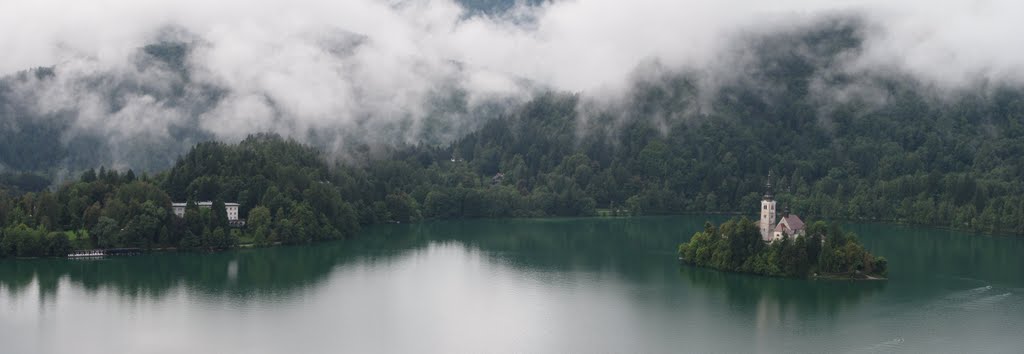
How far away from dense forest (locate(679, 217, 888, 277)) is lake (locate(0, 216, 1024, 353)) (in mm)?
755

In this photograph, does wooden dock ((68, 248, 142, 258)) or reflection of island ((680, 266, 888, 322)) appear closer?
reflection of island ((680, 266, 888, 322))

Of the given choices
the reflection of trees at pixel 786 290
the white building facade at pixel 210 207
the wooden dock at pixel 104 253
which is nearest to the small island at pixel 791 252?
the reflection of trees at pixel 786 290

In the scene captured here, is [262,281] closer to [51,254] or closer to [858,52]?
[51,254]

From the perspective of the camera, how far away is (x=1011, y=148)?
9812cm

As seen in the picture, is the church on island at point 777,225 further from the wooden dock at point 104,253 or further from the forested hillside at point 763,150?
the wooden dock at point 104,253

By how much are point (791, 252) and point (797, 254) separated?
0.34 metres

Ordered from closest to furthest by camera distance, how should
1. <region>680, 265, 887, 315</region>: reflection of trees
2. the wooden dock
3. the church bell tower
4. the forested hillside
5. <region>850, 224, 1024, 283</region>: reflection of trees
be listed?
<region>680, 265, 887, 315</region>: reflection of trees < <region>850, 224, 1024, 283</region>: reflection of trees < the church bell tower < the wooden dock < the forested hillside

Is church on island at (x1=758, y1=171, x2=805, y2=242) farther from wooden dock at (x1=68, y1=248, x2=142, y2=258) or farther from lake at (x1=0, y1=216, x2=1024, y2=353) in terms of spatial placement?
wooden dock at (x1=68, y1=248, x2=142, y2=258)

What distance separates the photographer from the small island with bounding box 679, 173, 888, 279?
159 ft

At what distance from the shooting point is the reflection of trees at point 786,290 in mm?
43438

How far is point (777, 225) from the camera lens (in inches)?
2112

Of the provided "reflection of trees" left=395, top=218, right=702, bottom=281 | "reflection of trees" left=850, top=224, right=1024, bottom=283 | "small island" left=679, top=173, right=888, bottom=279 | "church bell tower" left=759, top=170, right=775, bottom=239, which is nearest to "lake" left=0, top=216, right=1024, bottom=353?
"reflection of trees" left=850, top=224, right=1024, bottom=283

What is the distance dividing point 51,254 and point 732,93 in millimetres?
86956

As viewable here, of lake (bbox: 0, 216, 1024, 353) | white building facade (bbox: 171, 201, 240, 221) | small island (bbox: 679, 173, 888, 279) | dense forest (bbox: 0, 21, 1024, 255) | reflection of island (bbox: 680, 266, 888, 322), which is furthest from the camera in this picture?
white building facade (bbox: 171, 201, 240, 221)
